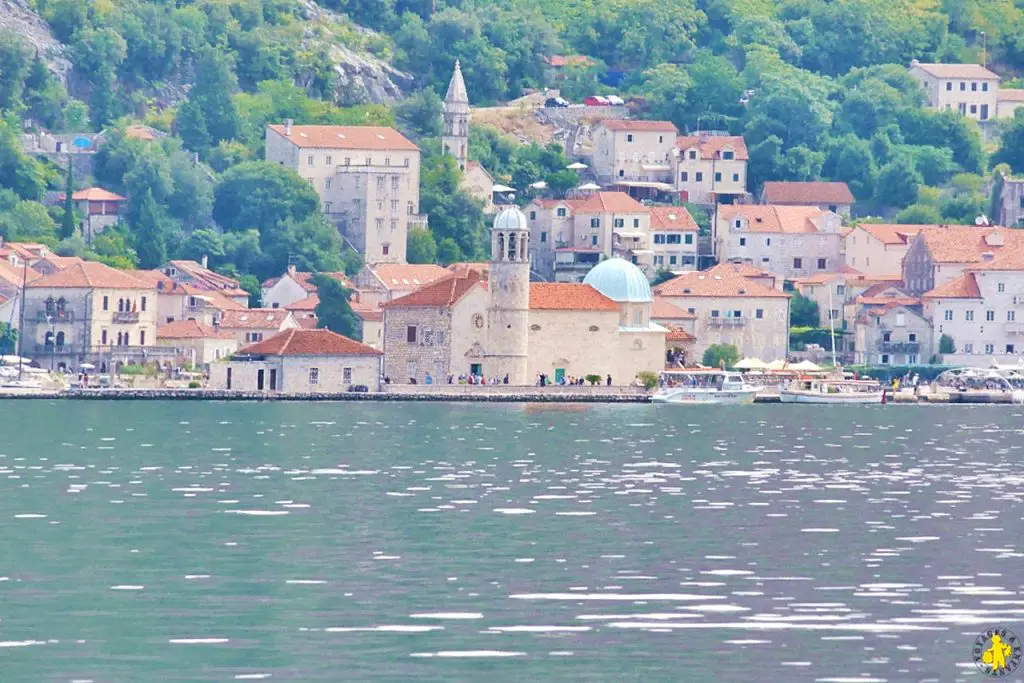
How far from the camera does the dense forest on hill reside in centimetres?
12288

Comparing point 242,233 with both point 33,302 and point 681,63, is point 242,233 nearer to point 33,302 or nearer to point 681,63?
point 33,302

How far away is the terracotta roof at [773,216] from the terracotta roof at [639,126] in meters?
8.57

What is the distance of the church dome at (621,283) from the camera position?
102562 mm

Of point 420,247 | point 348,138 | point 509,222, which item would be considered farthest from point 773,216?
point 509,222

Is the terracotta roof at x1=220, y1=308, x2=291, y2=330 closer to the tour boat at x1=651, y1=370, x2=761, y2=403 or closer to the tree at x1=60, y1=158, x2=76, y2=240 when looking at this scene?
the tree at x1=60, y1=158, x2=76, y2=240

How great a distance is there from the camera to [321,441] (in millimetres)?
68625

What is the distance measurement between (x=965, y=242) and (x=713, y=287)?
11.4m

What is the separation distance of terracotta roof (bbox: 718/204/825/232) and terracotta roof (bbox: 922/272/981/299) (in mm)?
12079

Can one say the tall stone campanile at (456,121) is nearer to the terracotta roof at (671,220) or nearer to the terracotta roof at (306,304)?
the terracotta roof at (671,220)

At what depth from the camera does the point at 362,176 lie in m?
125

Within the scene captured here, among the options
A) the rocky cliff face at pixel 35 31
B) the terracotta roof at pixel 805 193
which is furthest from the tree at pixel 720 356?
the rocky cliff face at pixel 35 31

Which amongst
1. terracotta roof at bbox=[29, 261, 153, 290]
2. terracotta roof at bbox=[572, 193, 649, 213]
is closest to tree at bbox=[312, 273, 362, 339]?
terracotta roof at bbox=[29, 261, 153, 290]

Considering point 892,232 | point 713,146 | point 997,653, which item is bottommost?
point 997,653

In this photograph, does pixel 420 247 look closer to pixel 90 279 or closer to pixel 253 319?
pixel 253 319
